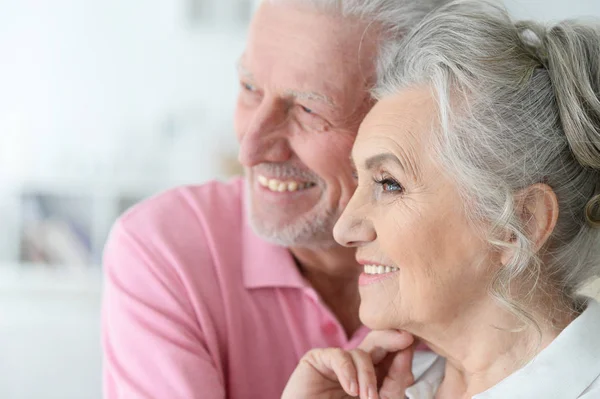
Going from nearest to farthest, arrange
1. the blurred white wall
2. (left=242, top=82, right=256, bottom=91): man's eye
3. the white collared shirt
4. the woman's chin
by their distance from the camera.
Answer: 1. the white collared shirt
2. the woman's chin
3. (left=242, top=82, right=256, bottom=91): man's eye
4. the blurred white wall

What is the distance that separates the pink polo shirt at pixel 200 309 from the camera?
157 cm

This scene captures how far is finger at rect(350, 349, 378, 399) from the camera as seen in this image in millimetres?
1361

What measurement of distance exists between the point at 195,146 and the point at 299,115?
106 inches

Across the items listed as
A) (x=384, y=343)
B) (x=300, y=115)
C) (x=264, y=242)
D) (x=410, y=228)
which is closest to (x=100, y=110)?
(x=264, y=242)

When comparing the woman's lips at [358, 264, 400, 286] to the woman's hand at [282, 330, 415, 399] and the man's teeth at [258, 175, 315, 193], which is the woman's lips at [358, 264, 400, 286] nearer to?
the woman's hand at [282, 330, 415, 399]

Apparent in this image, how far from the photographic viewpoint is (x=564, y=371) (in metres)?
1.24

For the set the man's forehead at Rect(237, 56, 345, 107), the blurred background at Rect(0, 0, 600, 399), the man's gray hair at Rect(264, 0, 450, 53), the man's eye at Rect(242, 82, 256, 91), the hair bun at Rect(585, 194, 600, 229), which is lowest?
the blurred background at Rect(0, 0, 600, 399)

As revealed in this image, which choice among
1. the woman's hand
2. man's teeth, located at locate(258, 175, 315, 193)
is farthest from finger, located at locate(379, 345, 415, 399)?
man's teeth, located at locate(258, 175, 315, 193)

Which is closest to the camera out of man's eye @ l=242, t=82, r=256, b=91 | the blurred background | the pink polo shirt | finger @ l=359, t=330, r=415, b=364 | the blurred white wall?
finger @ l=359, t=330, r=415, b=364

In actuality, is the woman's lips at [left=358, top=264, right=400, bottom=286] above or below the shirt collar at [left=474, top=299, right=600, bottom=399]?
above

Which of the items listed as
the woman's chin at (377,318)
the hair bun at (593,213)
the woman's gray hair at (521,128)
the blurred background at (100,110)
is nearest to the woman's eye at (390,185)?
the woman's gray hair at (521,128)

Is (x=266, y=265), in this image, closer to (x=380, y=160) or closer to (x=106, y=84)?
(x=380, y=160)

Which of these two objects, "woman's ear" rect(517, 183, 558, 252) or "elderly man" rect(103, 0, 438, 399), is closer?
"woman's ear" rect(517, 183, 558, 252)

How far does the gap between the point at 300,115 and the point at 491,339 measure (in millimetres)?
654
